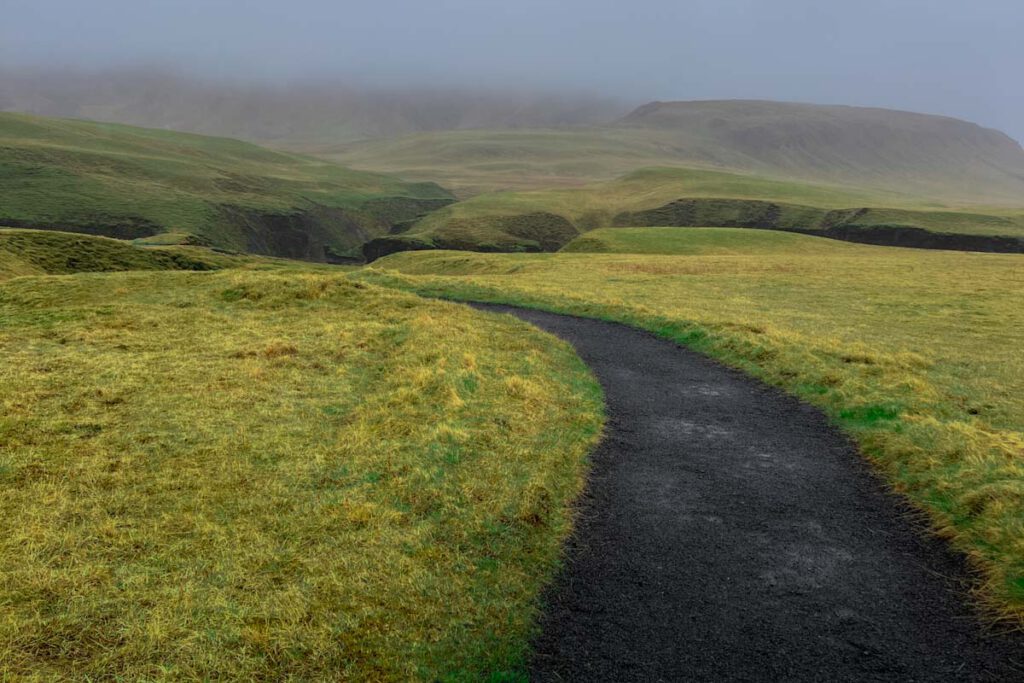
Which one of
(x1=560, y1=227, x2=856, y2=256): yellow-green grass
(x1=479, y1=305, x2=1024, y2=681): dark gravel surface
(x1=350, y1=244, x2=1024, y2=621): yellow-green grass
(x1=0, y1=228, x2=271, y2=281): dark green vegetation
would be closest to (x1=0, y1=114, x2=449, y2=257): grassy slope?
(x1=0, y1=228, x2=271, y2=281): dark green vegetation

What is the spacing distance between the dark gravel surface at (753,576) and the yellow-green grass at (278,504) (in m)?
0.81

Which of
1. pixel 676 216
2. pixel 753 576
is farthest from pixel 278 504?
pixel 676 216

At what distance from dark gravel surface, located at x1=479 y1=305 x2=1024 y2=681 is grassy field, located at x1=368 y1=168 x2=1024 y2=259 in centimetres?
12767

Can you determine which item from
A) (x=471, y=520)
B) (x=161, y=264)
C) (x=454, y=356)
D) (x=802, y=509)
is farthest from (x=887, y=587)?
(x=161, y=264)

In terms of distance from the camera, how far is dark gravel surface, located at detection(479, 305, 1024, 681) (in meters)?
7.36

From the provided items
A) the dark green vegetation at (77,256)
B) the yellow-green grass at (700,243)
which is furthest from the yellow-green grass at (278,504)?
the yellow-green grass at (700,243)

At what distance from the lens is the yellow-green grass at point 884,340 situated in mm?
11086

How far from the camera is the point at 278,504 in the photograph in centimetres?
1082

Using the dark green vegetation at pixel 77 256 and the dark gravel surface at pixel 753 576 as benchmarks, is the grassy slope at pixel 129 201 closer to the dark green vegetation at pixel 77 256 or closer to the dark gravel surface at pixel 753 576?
the dark green vegetation at pixel 77 256

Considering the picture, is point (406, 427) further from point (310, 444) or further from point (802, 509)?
point (802, 509)

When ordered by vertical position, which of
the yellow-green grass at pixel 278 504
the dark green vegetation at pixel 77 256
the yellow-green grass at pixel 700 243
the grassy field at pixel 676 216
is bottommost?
the yellow-green grass at pixel 278 504

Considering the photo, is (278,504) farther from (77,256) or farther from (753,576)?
(77,256)

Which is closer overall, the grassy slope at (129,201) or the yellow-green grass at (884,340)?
the yellow-green grass at (884,340)

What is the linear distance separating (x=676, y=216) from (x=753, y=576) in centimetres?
16864
